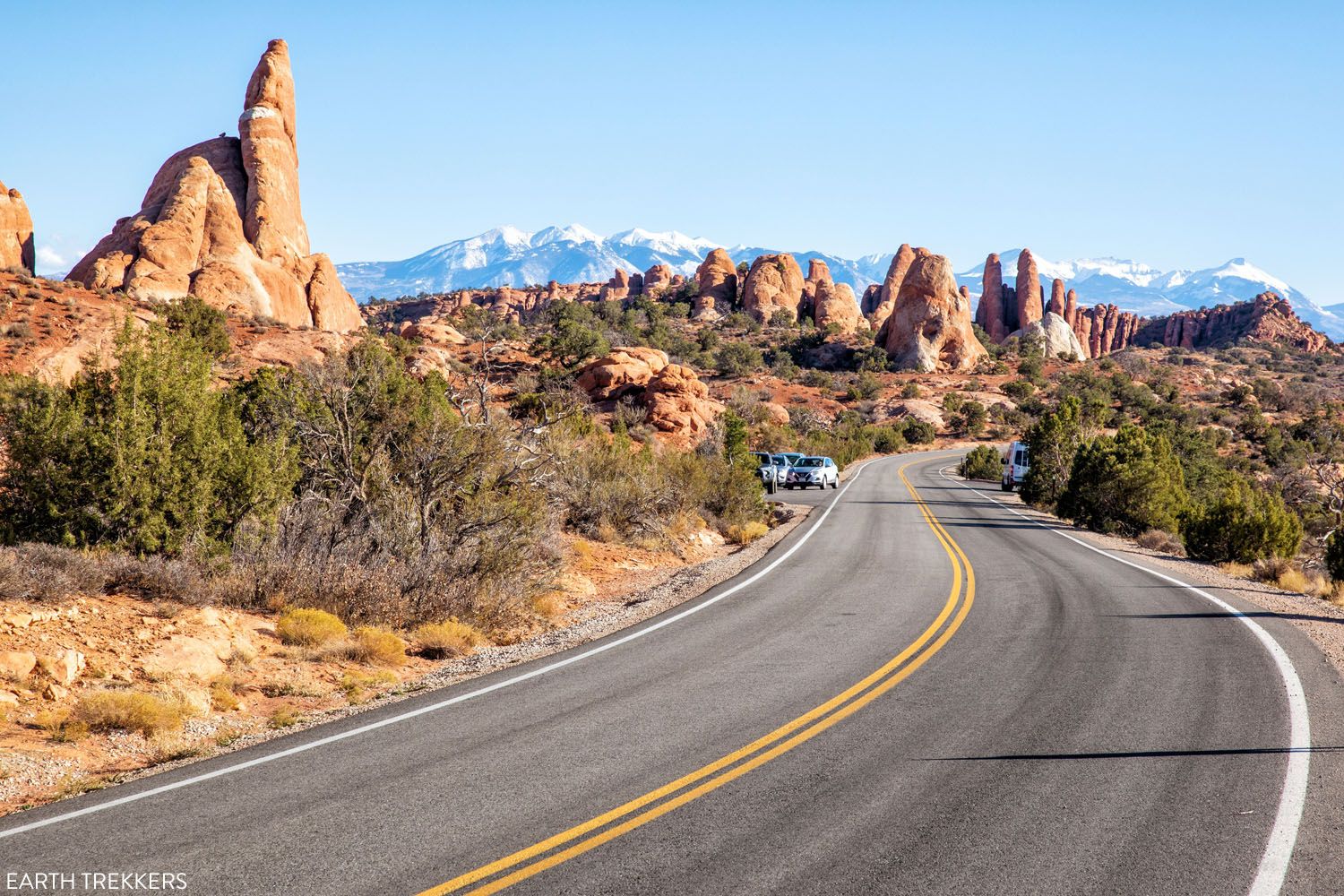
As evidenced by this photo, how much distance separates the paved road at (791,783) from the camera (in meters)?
4.79

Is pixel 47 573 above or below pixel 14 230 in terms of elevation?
below

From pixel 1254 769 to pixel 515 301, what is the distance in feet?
491

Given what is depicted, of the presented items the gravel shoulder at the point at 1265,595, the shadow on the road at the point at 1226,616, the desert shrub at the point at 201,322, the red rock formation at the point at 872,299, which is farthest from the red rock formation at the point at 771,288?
the shadow on the road at the point at 1226,616

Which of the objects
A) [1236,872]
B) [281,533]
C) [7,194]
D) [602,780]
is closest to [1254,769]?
[1236,872]

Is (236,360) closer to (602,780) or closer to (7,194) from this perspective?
(7,194)

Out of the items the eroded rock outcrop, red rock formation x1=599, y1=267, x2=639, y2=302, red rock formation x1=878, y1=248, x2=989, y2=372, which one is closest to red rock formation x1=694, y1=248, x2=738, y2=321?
red rock formation x1=599, y1=267, x2=639, y2=302

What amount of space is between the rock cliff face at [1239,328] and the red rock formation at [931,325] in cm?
6074

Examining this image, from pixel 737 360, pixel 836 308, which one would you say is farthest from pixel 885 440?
pixel 836 308

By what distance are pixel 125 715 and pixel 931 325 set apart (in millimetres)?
93249

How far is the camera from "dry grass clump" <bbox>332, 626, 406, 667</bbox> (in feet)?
32.8

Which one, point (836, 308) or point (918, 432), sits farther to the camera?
point (836, 308)

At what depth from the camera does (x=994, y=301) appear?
408 feet

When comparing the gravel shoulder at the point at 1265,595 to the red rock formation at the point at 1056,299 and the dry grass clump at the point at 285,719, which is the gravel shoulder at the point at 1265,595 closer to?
the dry grass clump at the point at 285,719

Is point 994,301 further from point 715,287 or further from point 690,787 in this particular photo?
point 690,787
